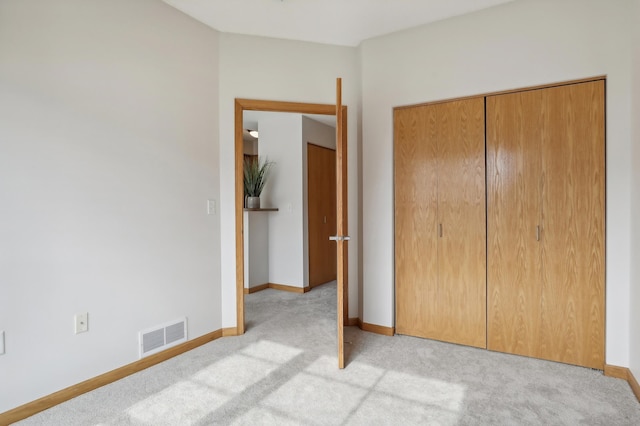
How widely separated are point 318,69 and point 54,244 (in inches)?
96.4

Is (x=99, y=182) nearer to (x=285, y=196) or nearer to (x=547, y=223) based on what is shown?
(x=285, y=196)

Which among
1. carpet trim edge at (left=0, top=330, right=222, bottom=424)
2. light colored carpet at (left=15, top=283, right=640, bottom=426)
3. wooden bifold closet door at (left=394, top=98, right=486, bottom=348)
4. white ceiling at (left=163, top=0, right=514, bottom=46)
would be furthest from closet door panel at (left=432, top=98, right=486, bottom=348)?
carpet trim edge at (left=0, top=330, right=222, bottom=424)

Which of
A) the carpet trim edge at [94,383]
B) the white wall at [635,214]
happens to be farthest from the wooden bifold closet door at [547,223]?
the carpet trim edge at [94,383]

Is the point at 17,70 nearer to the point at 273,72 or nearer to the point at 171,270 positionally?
the point at 171,270

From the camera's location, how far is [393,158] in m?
3.02

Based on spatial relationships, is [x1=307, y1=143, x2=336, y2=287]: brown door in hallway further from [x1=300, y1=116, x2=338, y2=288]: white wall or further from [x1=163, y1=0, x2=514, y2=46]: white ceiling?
[x1=163, y1=0, x2=514, y2=46]: white ceiling

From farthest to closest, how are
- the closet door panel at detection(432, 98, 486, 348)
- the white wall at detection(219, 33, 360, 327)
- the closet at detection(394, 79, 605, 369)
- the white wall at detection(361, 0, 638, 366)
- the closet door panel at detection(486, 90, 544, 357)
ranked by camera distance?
the white wall at detection(219, 33, 360, 327)
the closet door panel at detection(432, 98, 486, 348)
the closet door panel at detection(486, 90, 544, 357)
the closet at detection(394, 79, 605, 369)
the white wall at detection(361, 0, 638, 366)

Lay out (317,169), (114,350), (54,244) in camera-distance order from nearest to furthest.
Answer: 1. (54,244)
2. (114,350)
3. (317,169)

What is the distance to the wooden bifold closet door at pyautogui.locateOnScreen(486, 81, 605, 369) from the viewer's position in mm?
2338

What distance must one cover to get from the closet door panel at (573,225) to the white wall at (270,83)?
154cm

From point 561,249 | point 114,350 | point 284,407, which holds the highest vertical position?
point 561,249

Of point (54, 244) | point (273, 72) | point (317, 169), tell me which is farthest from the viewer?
point (317, 169)

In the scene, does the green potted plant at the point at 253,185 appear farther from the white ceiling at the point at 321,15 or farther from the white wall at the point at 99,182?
the white ceiling at the point at 321,15

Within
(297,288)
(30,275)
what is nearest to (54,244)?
(30,275)
